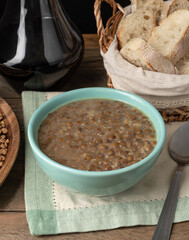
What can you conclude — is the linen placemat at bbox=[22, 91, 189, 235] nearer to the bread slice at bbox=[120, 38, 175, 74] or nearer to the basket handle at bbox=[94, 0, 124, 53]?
the bread slice at bbox=[120, 38, 175, 74]

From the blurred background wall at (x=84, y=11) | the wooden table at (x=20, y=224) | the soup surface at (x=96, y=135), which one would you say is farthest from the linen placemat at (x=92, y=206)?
the blurred background wall at (x=84, y=11)

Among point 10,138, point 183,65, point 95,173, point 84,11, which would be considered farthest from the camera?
point 84,11

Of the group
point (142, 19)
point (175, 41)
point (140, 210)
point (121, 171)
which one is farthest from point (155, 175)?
point (142, 19)

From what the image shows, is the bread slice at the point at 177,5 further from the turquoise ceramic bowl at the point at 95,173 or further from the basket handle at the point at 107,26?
the turquoise ceramic bowl at the point at 95,173

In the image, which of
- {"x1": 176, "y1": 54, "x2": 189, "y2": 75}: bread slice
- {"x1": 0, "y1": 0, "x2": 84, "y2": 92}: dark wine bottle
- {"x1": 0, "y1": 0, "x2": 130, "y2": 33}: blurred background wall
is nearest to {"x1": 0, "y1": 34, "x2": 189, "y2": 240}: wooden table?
{"x1": 0, "y1": 0, "x2": 84, "y2": 92}: dark wine bottle

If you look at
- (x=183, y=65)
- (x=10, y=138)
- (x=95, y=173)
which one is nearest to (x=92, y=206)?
(x=95, y=173)

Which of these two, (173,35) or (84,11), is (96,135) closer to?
(173,35)
